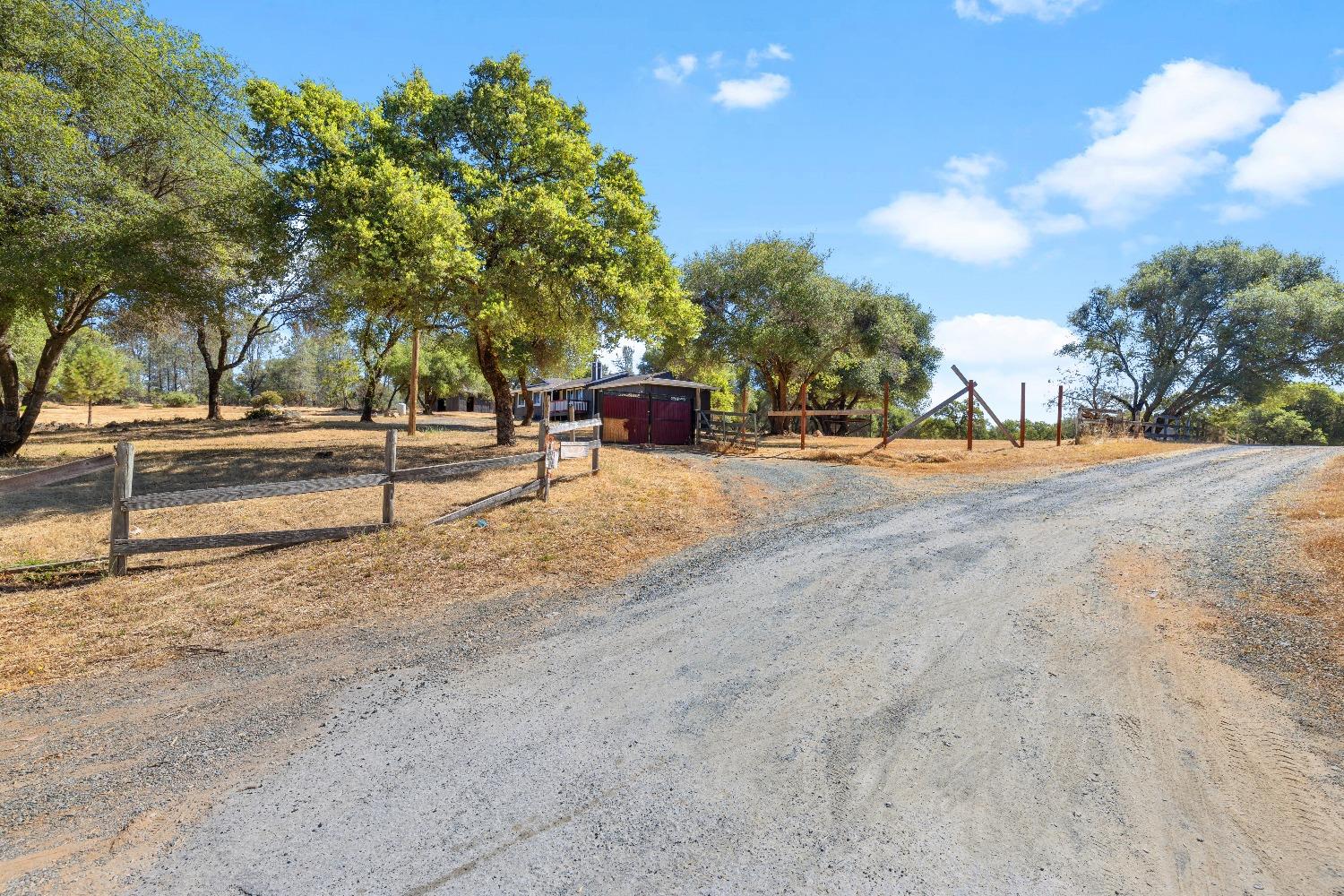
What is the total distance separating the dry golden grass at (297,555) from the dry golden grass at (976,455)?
18.8ft

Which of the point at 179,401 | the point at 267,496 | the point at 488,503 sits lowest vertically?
the point at 488,503

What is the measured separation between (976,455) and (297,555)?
17275mm

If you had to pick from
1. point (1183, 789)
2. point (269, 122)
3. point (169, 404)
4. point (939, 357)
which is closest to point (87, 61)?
point (269, 122)

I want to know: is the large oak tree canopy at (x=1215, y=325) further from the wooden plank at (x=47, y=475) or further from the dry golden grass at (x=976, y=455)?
the wooden plank at (x=47, y=475)

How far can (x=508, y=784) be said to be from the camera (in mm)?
3475

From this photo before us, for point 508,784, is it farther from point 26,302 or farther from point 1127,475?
Answer: point 26,302

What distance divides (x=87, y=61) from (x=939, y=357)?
43.3 metres

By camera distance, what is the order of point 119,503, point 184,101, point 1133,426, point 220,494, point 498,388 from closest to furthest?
point 119,503, point 220,494, point 184,101, point 498,388, point 1133,426

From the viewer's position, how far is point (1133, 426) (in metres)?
26.1

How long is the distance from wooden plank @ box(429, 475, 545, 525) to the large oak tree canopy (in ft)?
125

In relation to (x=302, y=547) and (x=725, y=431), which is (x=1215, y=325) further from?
(x=302, y=547)

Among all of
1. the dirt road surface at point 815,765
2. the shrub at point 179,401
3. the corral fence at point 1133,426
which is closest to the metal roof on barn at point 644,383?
→ the corral fence at point 1133,426

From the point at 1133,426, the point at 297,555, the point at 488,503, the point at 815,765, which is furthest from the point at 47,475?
the point at 1133,426

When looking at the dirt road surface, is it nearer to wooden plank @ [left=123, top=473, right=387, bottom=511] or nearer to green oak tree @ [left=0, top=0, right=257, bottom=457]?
wooden plank @ [left=123, top=473, right=387, bottom=511]
